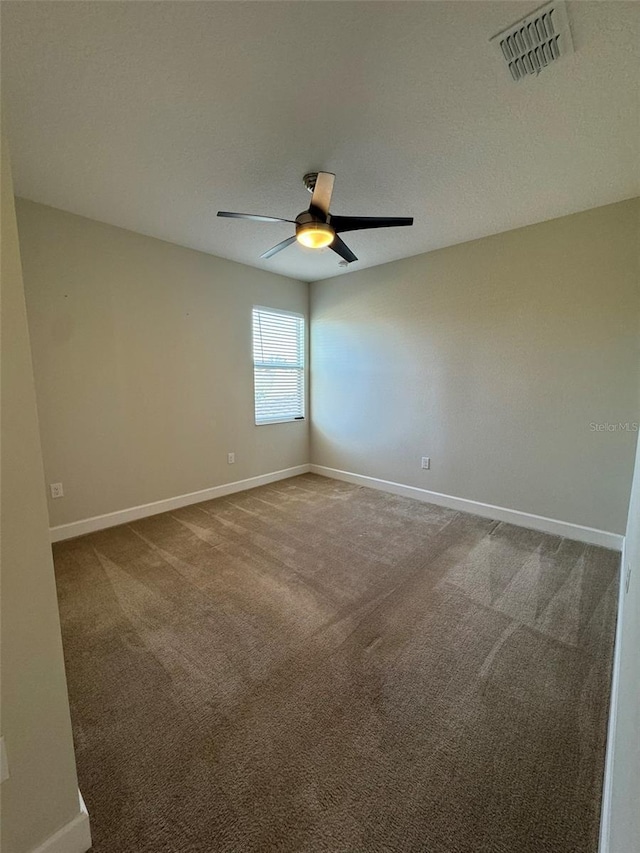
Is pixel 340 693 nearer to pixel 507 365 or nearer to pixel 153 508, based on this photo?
pixel 153 508

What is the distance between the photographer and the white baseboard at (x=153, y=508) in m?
2.82

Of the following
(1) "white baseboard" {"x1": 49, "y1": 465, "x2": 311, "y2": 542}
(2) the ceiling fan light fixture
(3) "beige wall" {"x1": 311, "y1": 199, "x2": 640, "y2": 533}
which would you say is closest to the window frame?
(3) "beige wall" {"x1": 311, "y1": 199, "x2": 640, "y2": 533}

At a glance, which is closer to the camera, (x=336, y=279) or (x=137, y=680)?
(x=137, y=680)

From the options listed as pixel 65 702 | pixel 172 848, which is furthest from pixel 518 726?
pixel 65 702

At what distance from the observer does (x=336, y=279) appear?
166 inches

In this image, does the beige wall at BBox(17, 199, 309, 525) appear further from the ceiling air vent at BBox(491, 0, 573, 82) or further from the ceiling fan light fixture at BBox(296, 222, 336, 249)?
the ceiling air vent at BBox(491, 0, 573, 82)

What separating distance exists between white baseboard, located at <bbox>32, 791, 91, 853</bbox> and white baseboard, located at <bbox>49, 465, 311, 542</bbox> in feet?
6.45

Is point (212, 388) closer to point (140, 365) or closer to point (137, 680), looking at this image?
point (140, 365)

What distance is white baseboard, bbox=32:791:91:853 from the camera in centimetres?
88

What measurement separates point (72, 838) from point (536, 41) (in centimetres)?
302

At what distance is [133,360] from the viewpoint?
309 centimetres

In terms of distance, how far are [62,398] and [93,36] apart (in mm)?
2276

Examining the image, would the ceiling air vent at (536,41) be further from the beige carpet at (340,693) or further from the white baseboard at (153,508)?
the white baseboard at (153,508)

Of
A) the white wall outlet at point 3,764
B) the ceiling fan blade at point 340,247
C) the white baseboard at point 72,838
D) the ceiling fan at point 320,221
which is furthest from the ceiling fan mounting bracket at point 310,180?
the white baseboard at point 72,838
